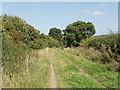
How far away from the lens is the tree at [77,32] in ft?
107

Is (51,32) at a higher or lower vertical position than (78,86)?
higher

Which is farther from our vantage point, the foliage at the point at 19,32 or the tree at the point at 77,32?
the tree at the point at 77,32

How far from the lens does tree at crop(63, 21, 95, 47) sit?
3248 centimetres

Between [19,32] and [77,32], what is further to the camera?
[77,32]

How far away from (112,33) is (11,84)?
9484mm

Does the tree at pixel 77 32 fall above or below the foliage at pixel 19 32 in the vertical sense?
above

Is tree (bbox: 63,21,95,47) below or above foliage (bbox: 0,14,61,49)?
above

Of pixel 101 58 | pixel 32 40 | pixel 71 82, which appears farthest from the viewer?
pixel 32 40

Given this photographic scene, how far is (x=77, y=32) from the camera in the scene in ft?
106

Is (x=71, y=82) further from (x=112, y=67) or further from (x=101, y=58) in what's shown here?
(x=101, y=58)

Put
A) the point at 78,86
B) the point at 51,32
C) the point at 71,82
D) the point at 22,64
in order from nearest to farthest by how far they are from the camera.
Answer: the point at 78,86 → the point at 71,82 → the point at 22,64 → the point at 51,32

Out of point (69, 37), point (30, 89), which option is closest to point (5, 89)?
point (30, 89)

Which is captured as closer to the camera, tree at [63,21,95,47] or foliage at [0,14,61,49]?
foliage at [0,14,61,49]

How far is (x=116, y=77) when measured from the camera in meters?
6.64
